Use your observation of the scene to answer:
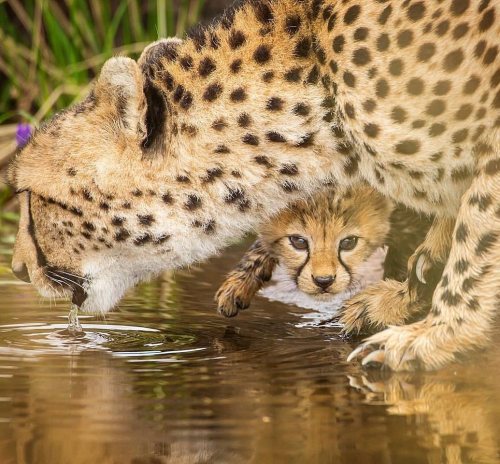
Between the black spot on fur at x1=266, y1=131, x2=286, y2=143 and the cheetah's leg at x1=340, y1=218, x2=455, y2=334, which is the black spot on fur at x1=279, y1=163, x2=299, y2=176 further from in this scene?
the cheetah's leg at x1=340, y1=218, x2=455, y2=334

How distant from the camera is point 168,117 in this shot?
232 inches

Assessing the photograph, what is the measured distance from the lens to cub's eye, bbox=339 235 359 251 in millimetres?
6531

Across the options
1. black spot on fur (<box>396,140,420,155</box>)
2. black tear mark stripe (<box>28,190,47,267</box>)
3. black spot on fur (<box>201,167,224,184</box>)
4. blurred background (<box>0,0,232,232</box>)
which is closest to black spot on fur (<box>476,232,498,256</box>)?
black spot on fur (<box>396,140,420,155</box>)

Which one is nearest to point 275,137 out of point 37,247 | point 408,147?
point 408,147

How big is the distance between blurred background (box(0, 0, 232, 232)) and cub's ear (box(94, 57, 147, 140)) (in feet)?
13.8

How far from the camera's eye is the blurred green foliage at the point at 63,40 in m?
10.6

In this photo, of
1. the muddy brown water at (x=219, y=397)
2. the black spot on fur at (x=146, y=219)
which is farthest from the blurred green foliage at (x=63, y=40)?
the black spot on fur at (x=146, y=219)

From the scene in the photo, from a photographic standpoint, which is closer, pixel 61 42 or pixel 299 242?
pixel 299 242

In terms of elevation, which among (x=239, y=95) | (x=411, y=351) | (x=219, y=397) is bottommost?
(x=219, y=397)

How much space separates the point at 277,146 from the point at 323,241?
759 mm

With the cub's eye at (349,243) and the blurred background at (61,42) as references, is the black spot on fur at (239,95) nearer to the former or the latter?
the cub's eye at (349,243)

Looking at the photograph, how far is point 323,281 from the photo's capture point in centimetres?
629

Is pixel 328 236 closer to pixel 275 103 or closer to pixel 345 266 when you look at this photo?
pixel 345 266

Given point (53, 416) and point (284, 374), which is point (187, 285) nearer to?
point (284, 374)
